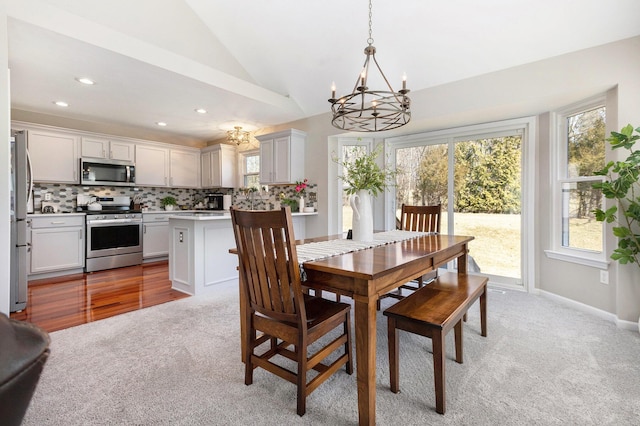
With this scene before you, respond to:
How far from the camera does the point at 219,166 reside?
6.10 metres

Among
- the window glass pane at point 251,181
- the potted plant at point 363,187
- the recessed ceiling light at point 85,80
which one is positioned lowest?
the potted plant at point 363,187

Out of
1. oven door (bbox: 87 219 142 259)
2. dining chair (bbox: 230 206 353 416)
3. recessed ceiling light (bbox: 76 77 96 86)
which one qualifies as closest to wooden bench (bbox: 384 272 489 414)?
dining chair (bbox: 230 206 353 416)

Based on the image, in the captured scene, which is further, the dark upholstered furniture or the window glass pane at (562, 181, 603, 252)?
the window glass pane at (562, 181, 603, 252)

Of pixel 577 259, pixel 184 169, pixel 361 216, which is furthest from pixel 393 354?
pixel 184 169

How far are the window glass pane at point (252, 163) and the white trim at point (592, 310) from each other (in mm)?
4787

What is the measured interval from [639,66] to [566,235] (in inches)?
64.8

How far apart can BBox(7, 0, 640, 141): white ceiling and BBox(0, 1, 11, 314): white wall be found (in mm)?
218

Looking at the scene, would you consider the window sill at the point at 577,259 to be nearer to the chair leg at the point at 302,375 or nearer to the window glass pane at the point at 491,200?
the window glass pane at the point at 491,200

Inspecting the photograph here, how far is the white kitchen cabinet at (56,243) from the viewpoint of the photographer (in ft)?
13.8

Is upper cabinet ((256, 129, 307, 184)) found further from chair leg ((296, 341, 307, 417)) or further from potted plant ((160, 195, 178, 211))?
chair leg ((296, 341, 307, 417))

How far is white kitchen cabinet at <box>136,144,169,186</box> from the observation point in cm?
559

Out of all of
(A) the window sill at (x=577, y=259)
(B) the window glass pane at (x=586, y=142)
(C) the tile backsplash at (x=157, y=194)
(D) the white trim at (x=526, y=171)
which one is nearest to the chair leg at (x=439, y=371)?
(A) the window sill at (x=577, y=259)

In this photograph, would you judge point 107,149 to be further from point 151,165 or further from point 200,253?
point 200,253

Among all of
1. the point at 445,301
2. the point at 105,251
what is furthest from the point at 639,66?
the point at 105,251
